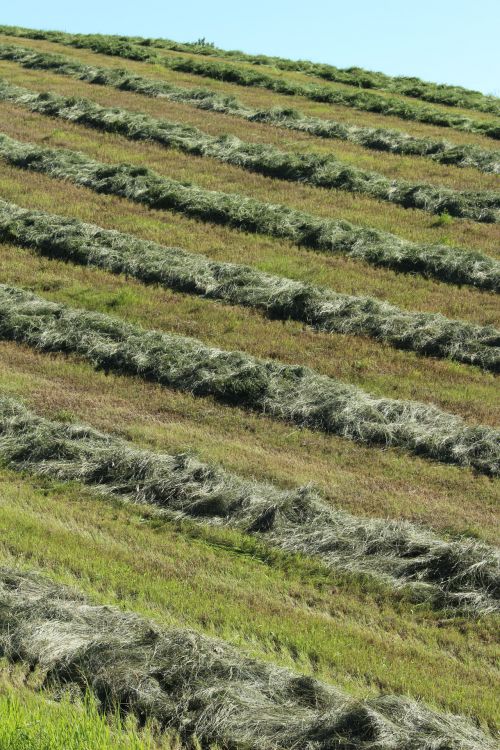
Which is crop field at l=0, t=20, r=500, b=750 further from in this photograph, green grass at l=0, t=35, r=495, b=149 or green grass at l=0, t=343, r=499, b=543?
green grass at l=0, t=35, r=495, b=149

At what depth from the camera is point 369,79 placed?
40.0m

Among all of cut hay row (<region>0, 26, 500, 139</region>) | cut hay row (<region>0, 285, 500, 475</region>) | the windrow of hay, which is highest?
cut hay row (<region>0, 26, 500, 139</region>)

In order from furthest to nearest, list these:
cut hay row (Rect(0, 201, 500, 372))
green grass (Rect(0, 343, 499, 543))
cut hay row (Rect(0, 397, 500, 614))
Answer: cut hay row (Rect(0, 201, 500, 372))
green grass (Rect(0, 343, 499, 543))
cut hay row (Rect(0, 397, 500, 614))

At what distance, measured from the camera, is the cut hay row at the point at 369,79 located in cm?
3769

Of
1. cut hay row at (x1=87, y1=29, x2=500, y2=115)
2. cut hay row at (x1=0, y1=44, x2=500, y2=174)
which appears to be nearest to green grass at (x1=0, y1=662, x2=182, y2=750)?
cut hay row at (x1=0, y1=44, x2=500, y2=174)

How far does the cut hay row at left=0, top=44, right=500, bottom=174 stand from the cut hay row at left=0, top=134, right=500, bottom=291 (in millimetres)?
6625

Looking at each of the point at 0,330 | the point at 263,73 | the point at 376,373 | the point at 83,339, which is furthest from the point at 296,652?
the point at 263,73

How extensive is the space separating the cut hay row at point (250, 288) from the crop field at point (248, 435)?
68 mm

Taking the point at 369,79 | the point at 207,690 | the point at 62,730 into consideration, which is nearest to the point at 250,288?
the point at 207,690

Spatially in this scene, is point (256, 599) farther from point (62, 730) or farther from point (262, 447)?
point (62, 730)

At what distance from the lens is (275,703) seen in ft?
28.6

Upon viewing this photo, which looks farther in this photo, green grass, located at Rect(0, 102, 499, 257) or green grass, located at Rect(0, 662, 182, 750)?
green grass, located at Rect(0, 102, 499, 257)

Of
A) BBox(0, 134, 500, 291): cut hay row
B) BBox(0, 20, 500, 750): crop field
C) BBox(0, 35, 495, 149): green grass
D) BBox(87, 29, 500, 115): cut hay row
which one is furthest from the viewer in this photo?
BBox(87, 29, 500, 115): cut hay row

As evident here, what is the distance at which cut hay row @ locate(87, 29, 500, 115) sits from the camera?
37694 millimetres
